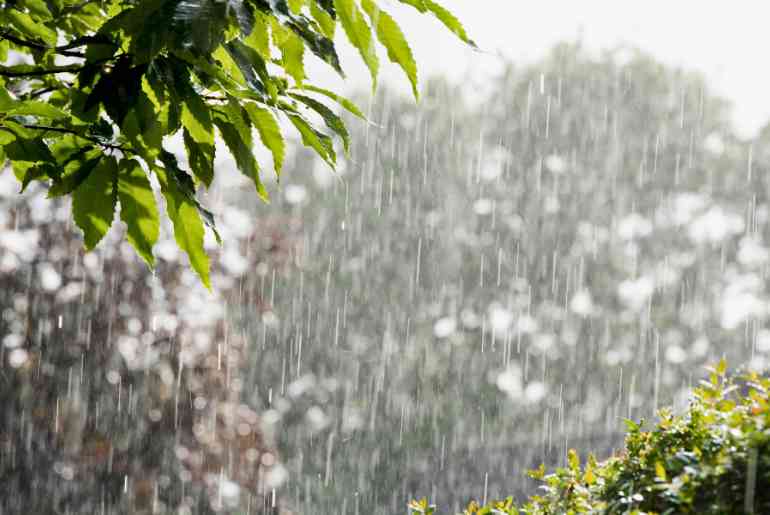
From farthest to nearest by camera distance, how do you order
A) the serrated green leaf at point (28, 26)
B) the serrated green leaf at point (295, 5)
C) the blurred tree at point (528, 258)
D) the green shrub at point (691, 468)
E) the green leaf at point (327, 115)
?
the blurred tree at point (528, 258)
the serrated green leaf at point (28, 26)
the green shrub at point (691, 468)
the green leaf at point (327, 115)
the serrated green leaf at point (295, 5)

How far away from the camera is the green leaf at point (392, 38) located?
118 cm

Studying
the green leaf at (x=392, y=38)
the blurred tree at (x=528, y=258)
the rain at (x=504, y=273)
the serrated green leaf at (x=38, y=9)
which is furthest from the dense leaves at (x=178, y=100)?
the blurred tree at (x=528, y=258)

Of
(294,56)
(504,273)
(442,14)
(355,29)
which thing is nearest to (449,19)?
(442,14)

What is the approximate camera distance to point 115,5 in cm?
147

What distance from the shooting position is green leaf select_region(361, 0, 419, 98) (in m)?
1.18

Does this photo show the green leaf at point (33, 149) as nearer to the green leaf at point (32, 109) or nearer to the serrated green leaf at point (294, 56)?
the green leaf at point (32, 109)

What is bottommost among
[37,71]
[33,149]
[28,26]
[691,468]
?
[691,468]

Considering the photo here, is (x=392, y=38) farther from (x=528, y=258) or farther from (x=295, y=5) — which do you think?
(x=528, y=258)

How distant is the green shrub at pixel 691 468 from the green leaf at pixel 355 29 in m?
1.00

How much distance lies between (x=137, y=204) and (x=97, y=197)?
0.23 ft

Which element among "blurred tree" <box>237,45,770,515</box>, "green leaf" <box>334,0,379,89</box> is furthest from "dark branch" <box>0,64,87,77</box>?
"blurred tree" <box>237,45,770,515</box>

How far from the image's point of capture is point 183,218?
4.42 ft

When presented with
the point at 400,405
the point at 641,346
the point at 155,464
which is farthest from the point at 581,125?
the point at 155,464

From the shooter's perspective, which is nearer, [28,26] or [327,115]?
[327,115]
